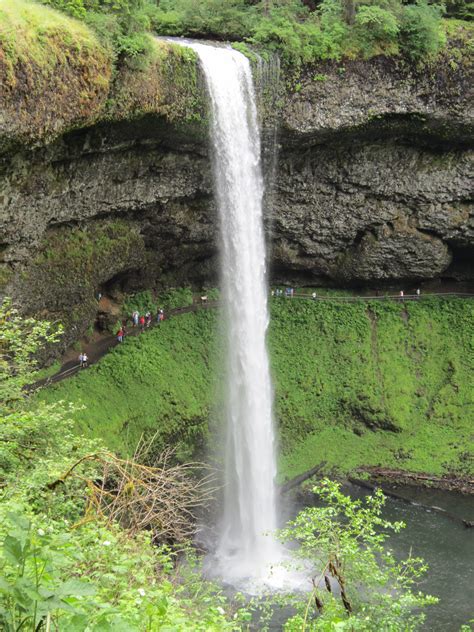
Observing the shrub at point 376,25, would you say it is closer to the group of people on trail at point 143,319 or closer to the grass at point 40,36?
the grass at point 40,36

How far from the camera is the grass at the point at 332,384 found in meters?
25.8

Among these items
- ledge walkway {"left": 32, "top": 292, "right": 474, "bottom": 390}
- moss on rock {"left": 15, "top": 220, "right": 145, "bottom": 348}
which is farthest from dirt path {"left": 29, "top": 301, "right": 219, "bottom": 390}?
moss on rock {"left": 15, "top": 220, "right": 145, "bottom": 348}

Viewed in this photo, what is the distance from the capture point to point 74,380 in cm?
2481

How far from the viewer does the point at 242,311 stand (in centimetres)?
2559

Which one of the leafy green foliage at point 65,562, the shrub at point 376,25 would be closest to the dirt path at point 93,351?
the leafy green foliage at point 65,562

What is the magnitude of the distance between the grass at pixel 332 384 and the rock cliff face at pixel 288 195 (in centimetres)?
206

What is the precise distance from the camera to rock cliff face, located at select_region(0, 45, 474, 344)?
69.2 feet

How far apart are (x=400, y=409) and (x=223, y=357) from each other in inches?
313

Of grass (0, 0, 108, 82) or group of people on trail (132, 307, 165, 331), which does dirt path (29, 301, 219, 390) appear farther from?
grass (0, 0, 108, 82)

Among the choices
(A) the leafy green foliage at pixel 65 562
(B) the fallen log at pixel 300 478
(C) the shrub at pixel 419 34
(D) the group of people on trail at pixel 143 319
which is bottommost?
(B) the fallen log at pixel 300 478

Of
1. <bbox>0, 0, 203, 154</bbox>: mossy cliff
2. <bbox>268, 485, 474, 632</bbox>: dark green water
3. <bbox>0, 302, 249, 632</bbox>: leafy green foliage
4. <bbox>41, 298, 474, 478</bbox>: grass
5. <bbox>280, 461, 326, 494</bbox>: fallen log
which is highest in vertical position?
<bbox>0, 0, 203, 154</bbox>: mossy cliff

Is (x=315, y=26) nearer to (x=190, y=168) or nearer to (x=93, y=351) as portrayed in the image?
(x=190, y=168)

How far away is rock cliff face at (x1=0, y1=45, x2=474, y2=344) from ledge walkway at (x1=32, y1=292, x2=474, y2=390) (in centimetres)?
82

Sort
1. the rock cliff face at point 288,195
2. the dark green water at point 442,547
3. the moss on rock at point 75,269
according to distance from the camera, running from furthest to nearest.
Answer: the moss on rock at point 75,269 → the rock cliff face at point 288,195 → the dark green water at point 442,547
